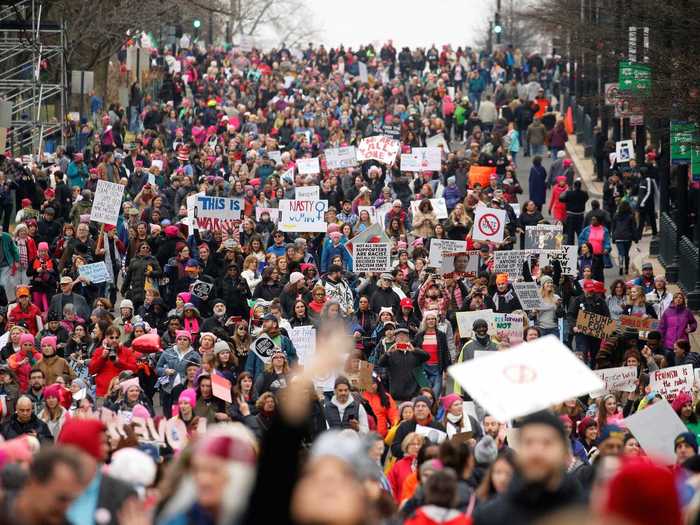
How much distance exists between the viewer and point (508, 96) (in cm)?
4841

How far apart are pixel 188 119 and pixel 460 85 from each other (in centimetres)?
1288

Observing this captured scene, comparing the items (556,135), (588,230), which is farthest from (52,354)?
(556,135)

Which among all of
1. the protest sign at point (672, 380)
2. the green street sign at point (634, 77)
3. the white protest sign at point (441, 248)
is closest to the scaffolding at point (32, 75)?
the green street sign at point (634, 77)

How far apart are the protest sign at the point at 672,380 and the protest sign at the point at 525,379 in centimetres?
867

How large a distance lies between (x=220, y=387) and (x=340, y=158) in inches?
720

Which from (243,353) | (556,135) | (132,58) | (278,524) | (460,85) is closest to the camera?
(278,524)

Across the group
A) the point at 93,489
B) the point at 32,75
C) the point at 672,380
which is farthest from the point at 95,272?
the point at 32,75

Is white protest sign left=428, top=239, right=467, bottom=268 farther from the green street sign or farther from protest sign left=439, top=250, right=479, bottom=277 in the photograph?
the green street sign

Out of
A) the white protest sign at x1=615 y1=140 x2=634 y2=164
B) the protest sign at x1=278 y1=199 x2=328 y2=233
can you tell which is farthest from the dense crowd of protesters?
the white protest sign at x1=615 y1=140 x2=634 y2=164

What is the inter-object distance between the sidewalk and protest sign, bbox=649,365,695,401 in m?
6.03

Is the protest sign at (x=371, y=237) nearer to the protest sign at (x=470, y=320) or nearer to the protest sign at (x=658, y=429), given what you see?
the protest sign at (x=470, y=320)

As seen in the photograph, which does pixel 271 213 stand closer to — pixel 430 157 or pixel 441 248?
pixel 441 248

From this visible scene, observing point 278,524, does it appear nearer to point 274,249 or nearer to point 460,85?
point 274,249

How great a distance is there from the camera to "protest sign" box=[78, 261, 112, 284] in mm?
22562
